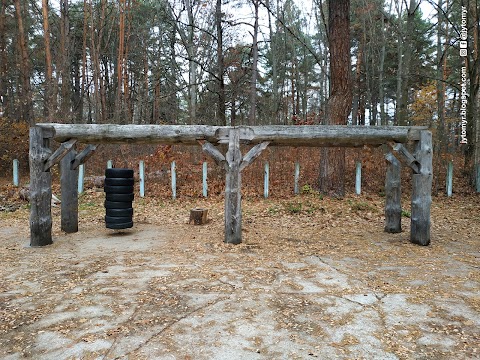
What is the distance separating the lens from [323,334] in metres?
3.05

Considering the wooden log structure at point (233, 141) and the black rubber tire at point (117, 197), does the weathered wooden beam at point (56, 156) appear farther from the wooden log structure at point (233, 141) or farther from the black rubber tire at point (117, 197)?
the black rubber tire at point (117, 197)

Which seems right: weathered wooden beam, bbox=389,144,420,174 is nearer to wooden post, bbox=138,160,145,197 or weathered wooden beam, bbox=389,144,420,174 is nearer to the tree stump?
the tree stump

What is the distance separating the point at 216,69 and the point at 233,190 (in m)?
9.10

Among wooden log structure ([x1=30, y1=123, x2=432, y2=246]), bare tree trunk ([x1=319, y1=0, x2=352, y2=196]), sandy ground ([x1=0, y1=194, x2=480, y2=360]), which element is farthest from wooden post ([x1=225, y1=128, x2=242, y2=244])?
bare tree trunk ([x1=319, y1=0, x2=352, y2=196])

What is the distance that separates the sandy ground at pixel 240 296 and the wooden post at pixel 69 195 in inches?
12.5

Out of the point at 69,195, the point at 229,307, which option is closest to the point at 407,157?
the point at 229,307

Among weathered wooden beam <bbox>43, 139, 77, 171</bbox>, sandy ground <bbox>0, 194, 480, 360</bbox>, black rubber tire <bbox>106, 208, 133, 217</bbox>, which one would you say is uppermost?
weathered wooden beam <bbox>43, 139, 77, 171</bbox>

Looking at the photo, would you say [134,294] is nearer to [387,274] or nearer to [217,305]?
[217,305]

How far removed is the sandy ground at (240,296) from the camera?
2836 mm

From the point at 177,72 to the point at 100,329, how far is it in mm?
16096

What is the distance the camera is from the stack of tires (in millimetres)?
6992

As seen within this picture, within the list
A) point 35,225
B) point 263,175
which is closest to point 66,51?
point 263,175

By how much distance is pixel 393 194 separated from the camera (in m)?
7.38

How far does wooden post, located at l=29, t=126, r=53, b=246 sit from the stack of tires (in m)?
1.09
